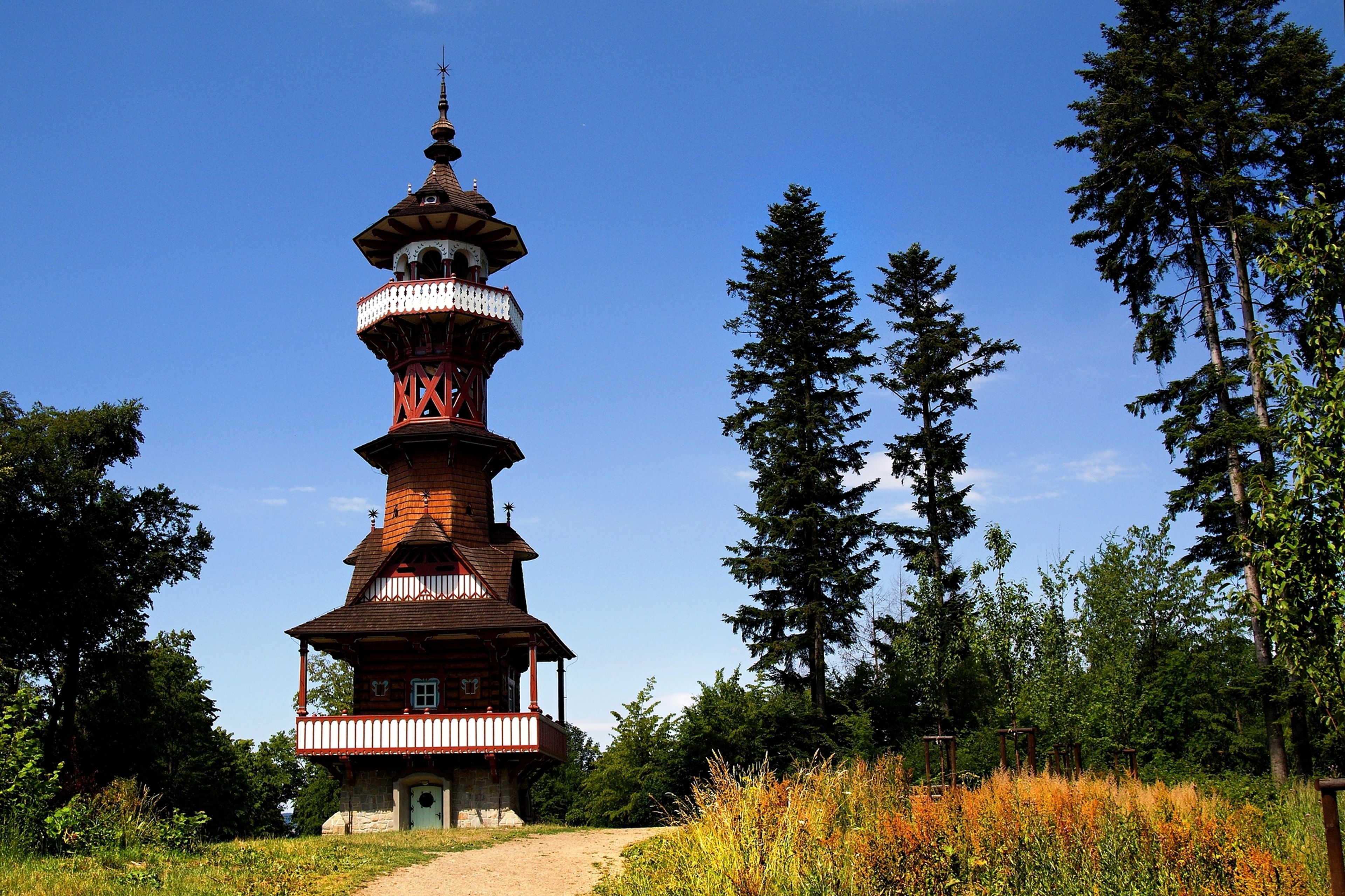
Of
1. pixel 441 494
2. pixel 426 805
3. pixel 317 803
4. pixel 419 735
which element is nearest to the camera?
pixel 419 735

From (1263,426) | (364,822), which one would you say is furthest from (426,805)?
(1263,426)

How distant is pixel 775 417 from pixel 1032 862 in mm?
23823

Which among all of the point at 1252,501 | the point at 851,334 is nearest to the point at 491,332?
the point at 851,334

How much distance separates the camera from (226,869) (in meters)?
16.4

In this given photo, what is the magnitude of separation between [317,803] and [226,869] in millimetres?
35344

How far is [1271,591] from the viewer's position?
A: 14.9m

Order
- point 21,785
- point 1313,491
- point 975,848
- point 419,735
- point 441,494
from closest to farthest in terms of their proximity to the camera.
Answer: point 975,848
point 1313,491
point 21,785
point 419,735
point 441,494

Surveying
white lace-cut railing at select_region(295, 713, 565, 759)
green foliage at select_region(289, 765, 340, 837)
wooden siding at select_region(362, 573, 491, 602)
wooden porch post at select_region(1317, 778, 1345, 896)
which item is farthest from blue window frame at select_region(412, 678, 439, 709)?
wooden porch post at select_region(1317, 778, 1345, 896)

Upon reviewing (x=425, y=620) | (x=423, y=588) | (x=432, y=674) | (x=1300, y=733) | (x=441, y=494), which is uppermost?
(x=441, y=494)

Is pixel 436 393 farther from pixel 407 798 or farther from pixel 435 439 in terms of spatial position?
pixel 407 798

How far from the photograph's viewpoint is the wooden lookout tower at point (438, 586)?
94.2ft

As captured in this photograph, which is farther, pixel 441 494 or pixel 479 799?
pixel 441 494

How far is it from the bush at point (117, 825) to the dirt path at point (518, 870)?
357 cm

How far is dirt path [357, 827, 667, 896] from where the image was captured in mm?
16203
